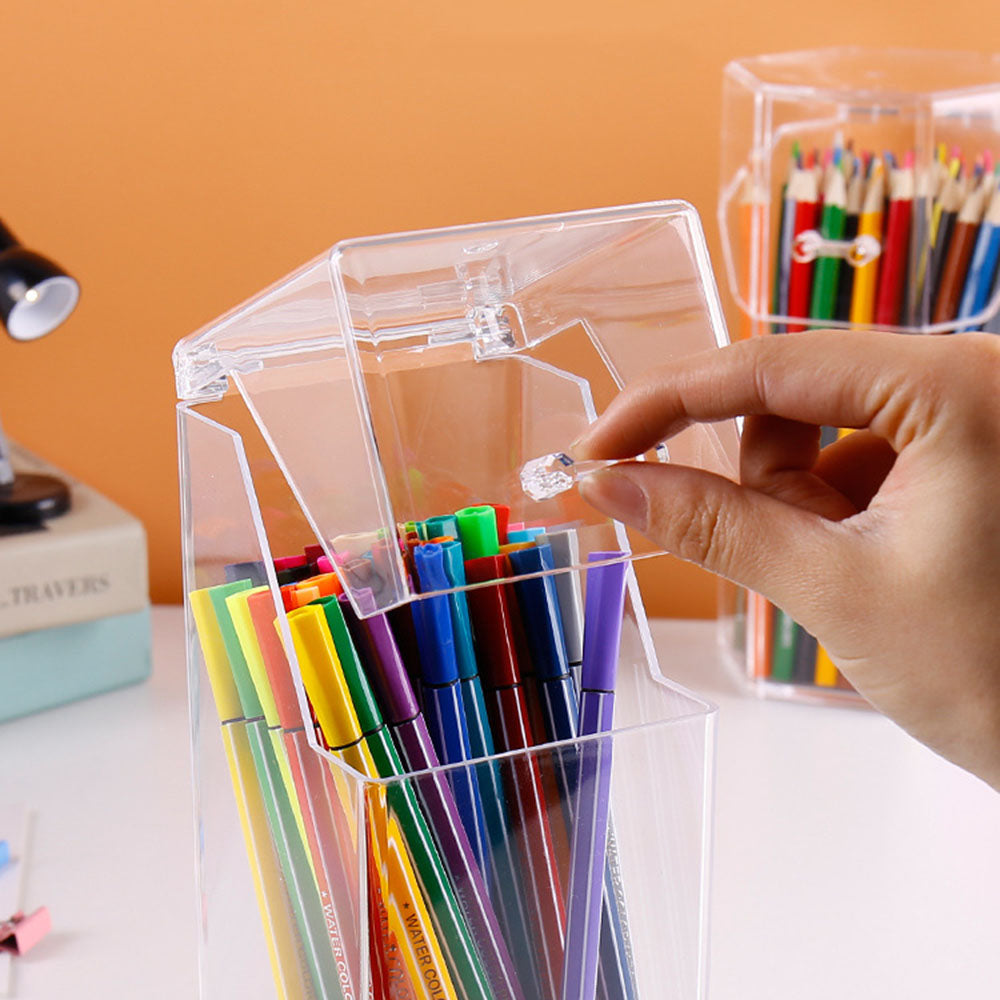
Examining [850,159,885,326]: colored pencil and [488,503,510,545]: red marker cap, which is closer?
[488,503,510,545]: red marker cap

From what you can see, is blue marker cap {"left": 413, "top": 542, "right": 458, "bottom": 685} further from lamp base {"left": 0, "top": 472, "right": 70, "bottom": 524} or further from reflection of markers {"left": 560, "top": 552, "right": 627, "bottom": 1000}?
lamp base {"left": 0, "top": 472, "right": 70, "bottom": 524}

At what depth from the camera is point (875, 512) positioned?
1.22ft

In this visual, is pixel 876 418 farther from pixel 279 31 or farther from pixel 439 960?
pixel 279 31

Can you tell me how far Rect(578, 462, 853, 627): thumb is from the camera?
374 mm

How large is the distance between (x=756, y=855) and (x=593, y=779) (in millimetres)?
270

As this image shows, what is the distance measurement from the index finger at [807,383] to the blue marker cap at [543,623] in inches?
2.6

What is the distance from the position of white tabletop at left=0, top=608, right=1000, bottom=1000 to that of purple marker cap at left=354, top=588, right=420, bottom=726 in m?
0.22

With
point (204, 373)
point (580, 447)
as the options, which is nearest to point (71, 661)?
point (204, 373)

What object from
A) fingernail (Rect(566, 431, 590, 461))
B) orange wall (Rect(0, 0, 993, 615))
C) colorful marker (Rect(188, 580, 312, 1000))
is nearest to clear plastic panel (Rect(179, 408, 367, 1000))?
colorful marker (Rect(188, 580, 312, 1000))

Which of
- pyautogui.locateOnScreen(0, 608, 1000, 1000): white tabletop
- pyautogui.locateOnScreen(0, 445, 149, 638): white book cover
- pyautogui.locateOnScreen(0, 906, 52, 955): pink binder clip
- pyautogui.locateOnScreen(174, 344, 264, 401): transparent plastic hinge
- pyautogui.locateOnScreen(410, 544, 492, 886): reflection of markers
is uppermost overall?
pyautogui.locateOnScreen(174, 344, 264, 401): transparent plastic hinge

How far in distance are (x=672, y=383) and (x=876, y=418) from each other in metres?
0.06

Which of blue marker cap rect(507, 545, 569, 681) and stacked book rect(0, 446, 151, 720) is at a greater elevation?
blue marker cap rect(507, 545, 569, 681)

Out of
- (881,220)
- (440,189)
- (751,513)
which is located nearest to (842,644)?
(751,513)

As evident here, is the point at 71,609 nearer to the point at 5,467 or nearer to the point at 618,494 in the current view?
the point at 5,467
